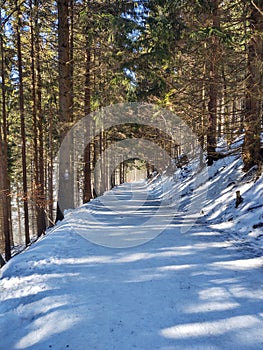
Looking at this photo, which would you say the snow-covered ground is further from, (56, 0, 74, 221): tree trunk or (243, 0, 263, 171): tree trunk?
(56, 0, 74, 221): tree trunk

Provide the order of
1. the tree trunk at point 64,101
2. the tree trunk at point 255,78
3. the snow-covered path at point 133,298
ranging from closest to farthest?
the snow-covered path at point 133,298 → the tree trunk at point 255,78 → the tree trunk at point 64,101

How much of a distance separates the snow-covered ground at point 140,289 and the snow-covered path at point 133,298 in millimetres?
13

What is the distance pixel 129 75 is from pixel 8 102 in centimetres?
964

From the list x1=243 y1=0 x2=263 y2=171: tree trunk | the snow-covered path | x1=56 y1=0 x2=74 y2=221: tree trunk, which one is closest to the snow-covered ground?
the snow-covered path


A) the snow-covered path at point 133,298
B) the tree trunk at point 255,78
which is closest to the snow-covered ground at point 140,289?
the snow-covered path at point 133,298

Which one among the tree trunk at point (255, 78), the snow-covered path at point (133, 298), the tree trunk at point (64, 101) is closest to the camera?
the snow-covered path at point (133, 298)

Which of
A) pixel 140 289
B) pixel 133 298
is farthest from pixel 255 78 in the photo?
pixel 133 298

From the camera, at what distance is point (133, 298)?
354 cm

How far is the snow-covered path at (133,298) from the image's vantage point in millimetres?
2715

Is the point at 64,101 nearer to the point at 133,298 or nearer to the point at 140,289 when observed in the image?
the point at 140,289

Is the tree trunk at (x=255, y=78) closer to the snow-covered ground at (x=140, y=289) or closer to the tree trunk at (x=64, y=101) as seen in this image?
the snow-covered ground at (x=140, y=289)

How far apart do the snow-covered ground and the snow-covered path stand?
0.01 meters

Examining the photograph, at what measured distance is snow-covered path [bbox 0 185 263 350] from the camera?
271 centimetres

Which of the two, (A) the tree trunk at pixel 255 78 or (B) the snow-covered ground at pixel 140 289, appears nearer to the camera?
(B) the snow-covered ground at pixel 140 289
